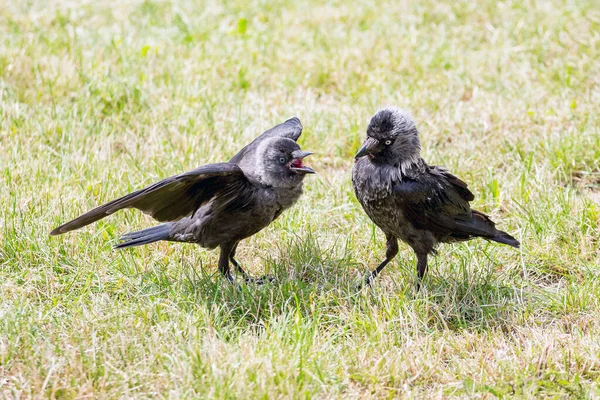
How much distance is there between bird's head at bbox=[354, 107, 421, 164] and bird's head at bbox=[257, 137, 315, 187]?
42cm

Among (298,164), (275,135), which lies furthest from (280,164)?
(275,135)

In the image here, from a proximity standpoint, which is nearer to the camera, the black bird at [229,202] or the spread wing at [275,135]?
the black bird at [229,202]

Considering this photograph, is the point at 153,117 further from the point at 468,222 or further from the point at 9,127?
the point at 468,222

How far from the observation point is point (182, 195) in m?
4.55

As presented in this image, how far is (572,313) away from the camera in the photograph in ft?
14.5

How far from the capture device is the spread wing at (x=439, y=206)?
4613 mm

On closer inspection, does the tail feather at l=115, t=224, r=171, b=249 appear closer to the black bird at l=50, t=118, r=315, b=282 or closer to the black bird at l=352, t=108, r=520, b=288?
the black bird at l=50, t=118, r=315, b=282

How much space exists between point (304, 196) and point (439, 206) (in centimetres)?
141

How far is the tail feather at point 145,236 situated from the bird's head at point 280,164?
2.26 feet

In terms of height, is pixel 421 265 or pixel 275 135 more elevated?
pixel 275 135

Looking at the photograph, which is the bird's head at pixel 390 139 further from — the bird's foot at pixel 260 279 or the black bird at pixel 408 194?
the bird's foot at pixel 260 279

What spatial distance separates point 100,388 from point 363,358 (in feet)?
4.19

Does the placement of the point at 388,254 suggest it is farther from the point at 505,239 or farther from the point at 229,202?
the point at 229,202

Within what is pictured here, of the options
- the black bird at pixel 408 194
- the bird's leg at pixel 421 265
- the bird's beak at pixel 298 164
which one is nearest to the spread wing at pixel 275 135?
the bird's beak at pixel 298 164
